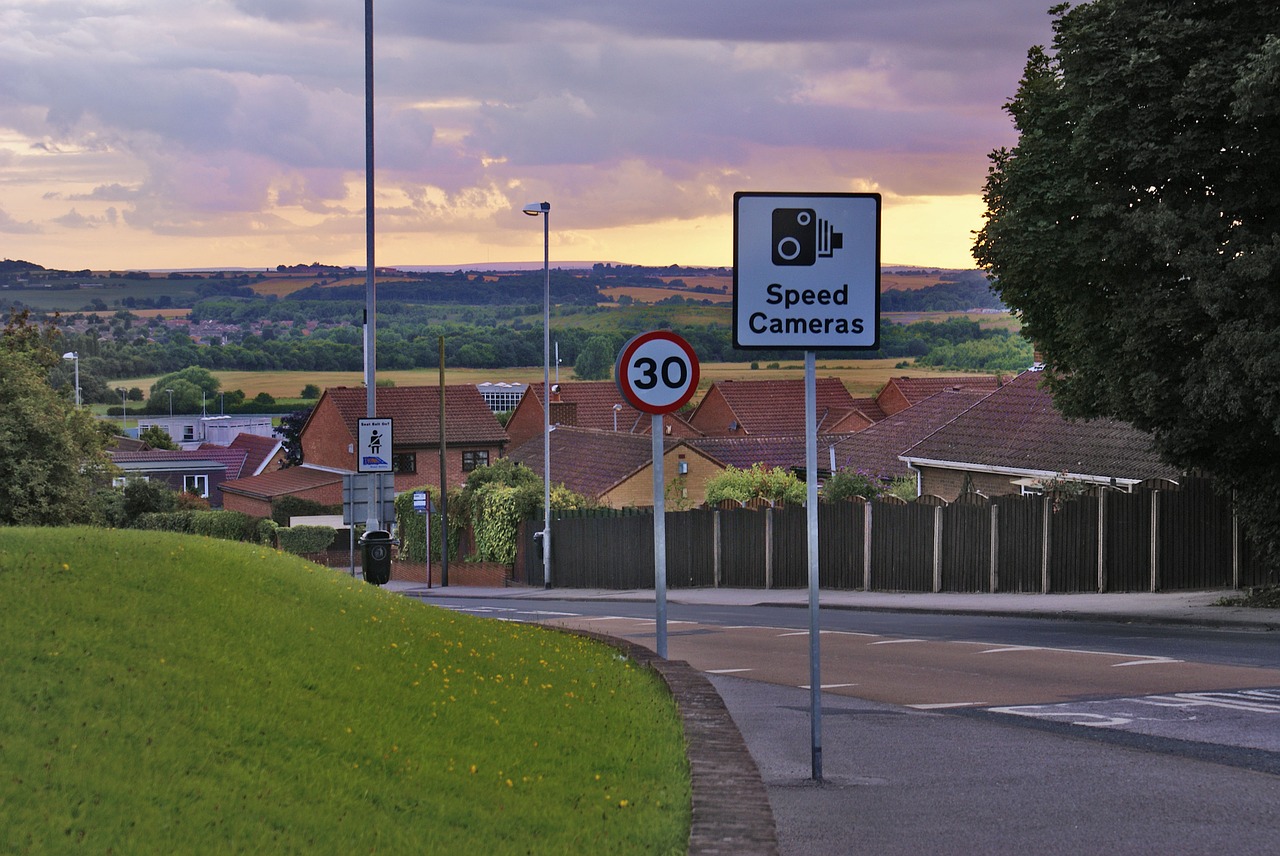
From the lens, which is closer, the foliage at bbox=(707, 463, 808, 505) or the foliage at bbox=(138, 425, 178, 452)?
the foliage at bbox=(707, 463, 808, 505)

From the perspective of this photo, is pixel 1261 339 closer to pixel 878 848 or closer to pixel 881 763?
pixel 881 763

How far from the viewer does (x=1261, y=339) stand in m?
17.2

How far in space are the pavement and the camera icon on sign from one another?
8.82ft

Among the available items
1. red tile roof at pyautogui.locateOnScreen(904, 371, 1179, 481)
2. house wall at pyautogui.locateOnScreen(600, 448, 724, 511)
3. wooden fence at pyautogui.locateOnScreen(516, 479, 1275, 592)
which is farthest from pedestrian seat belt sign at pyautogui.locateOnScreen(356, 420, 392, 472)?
house wall at pyautogui.locateOnScreen(600, 448, 724, 511)

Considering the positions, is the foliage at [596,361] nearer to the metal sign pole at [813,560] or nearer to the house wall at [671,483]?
the house wall at [671,483]

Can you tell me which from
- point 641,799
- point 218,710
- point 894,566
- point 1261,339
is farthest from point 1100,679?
point 894,566

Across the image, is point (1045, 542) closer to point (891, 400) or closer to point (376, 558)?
point (376, 558)

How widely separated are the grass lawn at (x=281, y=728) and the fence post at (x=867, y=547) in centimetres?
2268

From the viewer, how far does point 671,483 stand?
177 ft

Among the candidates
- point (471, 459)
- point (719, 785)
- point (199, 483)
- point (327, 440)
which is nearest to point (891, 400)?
point (471, 459)

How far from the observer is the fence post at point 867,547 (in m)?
32.8

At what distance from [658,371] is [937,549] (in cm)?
2087

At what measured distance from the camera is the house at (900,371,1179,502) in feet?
107

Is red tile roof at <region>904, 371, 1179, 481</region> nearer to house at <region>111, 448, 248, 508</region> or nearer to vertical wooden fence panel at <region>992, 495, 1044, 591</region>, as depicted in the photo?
vertical wooden fence panel at <region>992, 495, 1044, 591</region>
